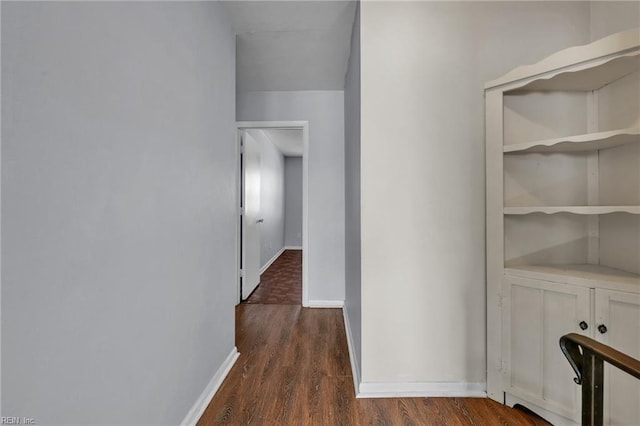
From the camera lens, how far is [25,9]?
2.27 ft

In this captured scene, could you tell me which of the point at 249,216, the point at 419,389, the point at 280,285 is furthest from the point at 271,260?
the point at 419,389

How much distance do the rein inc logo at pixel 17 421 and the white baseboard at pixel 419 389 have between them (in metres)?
1.50

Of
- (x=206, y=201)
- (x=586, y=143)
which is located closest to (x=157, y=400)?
(x=206, y=201)

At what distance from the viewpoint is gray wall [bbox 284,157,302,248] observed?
763cm

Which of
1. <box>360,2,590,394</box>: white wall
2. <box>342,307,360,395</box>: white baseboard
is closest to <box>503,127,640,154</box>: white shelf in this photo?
<box>360,2,590,394</box>: white wall

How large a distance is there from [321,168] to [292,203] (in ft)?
14.5

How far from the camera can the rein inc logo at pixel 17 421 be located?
648mm

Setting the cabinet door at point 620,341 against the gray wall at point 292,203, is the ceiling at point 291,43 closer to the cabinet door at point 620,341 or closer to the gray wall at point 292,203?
the cabinet door at point 620,341

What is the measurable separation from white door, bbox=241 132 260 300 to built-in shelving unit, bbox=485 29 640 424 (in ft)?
8.59

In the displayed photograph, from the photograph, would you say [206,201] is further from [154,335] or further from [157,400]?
[157,400]

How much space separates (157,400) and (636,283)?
2.11 m

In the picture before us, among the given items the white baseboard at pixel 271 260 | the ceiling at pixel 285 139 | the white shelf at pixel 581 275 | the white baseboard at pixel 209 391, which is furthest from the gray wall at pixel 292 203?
the white shelf at pixel 581 275

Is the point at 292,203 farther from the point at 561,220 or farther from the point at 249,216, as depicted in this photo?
the point at 561,220

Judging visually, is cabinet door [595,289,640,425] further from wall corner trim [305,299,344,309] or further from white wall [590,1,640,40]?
wall corner trim [305,299,344,309]
